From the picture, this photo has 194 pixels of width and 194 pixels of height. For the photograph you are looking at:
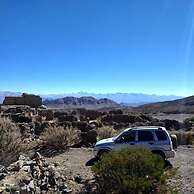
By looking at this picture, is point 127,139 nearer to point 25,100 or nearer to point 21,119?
point 21,119

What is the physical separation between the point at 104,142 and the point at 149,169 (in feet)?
22.3

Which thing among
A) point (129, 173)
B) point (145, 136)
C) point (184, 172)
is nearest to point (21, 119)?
point (145, 136)

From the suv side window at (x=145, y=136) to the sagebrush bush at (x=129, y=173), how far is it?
622cm

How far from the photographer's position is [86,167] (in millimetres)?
19859

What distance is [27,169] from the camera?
44.5 ft

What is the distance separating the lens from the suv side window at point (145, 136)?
20.3m

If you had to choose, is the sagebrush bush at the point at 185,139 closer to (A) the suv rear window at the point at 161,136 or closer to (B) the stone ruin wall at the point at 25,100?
(A) the suv rear window at the point at 161,136

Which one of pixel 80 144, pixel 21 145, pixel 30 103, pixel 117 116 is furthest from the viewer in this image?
pixel 30 103

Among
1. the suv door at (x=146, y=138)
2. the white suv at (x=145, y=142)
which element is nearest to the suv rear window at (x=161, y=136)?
the white suv at (x=145, y=142)

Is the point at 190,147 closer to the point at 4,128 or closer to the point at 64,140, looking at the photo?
the point at 64,140

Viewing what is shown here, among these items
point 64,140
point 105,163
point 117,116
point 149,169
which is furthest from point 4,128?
point 117,116

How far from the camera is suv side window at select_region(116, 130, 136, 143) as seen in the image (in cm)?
2017

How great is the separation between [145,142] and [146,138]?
271 mm

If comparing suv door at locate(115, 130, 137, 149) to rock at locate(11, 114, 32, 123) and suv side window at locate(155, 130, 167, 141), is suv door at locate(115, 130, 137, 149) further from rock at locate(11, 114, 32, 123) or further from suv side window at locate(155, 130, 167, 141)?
rock at locate(11, 114, 32, 123)
